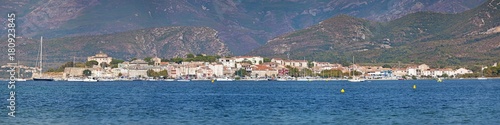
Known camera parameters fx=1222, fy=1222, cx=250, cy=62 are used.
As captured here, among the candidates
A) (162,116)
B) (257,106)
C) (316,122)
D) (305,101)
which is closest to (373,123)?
(316,122)

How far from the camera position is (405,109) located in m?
92.1

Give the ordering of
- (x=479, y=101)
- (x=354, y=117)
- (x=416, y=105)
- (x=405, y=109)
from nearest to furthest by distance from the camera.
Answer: (x=354, y=117) < (x=405, y=109) < (x=416, y=105) < (x=479, y=101)

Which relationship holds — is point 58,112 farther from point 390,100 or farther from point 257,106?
point 390,100

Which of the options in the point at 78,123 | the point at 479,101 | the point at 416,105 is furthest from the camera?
the point at 479,101

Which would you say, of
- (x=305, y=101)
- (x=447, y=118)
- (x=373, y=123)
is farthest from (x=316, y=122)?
(x=305, y=101)

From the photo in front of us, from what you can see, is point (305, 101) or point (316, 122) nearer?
point (316, 122)

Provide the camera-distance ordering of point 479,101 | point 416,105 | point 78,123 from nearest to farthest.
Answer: point 78,123 < point 416,105 < point 479,101

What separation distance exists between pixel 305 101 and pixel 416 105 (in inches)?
488

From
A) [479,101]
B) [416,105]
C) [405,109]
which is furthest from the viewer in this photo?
[479,101]

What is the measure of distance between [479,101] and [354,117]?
26.3 meters

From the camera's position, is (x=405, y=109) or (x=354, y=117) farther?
(x=405, y=109)

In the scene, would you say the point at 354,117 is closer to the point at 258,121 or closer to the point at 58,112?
the point at 258,121

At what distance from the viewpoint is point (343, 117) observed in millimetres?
82500

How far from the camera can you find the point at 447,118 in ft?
265
